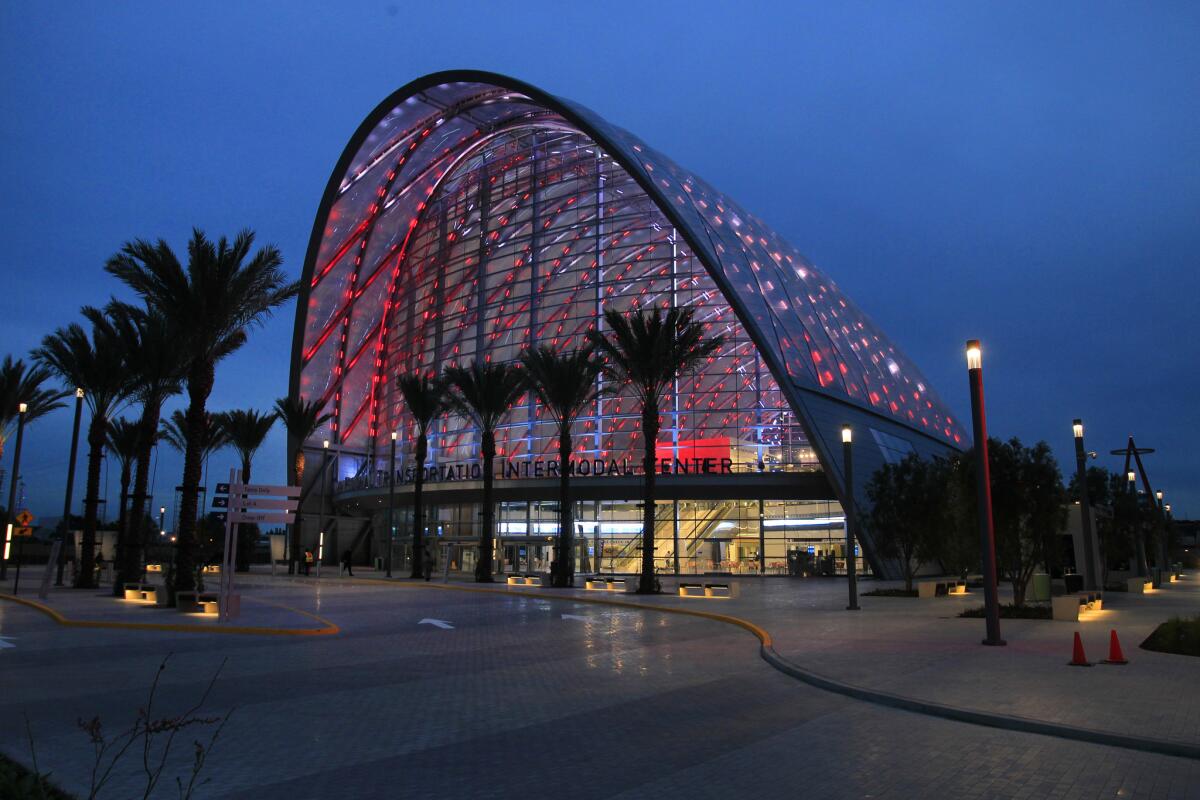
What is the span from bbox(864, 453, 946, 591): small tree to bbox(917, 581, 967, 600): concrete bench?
1093 mm

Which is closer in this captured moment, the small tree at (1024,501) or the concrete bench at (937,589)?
the small tree at (1024,501)

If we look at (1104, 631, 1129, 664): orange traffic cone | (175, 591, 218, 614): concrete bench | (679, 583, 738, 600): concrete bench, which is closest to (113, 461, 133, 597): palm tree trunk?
(175, 591, 218, 614): concrete bench

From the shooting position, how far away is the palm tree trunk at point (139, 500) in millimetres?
32062

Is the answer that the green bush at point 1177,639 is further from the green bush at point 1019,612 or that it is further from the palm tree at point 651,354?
the palm tree at point 651,354

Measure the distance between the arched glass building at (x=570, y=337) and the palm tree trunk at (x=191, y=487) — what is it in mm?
21744

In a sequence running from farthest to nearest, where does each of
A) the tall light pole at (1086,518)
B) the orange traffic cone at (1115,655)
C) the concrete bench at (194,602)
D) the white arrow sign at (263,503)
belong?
the tall light pole at (1086,518) → the concrete bench at (194,602) → the white arrow sign at (263,503) → the orange traffic cone at (1115,655)

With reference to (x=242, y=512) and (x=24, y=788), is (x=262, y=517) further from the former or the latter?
(x=24, y=788)

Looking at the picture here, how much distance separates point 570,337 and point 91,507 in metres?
28.1

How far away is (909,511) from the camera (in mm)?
32750

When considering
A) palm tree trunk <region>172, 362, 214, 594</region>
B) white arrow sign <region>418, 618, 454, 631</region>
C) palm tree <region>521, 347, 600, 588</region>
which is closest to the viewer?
white arrow sign <region>418, 618, 454, 631</region>

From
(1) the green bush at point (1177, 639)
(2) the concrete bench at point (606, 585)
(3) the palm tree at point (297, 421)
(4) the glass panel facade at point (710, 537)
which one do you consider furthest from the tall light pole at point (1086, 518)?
(3) the palm tree at point (297, 421)

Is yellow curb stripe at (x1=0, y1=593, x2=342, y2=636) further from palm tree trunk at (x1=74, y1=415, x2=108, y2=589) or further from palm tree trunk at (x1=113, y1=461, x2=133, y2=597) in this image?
palm tree trunk at (x1=74, y1=415, x2=108, y2=589)

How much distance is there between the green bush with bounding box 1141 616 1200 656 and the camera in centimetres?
1477

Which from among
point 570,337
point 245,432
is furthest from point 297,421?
point 570,337
